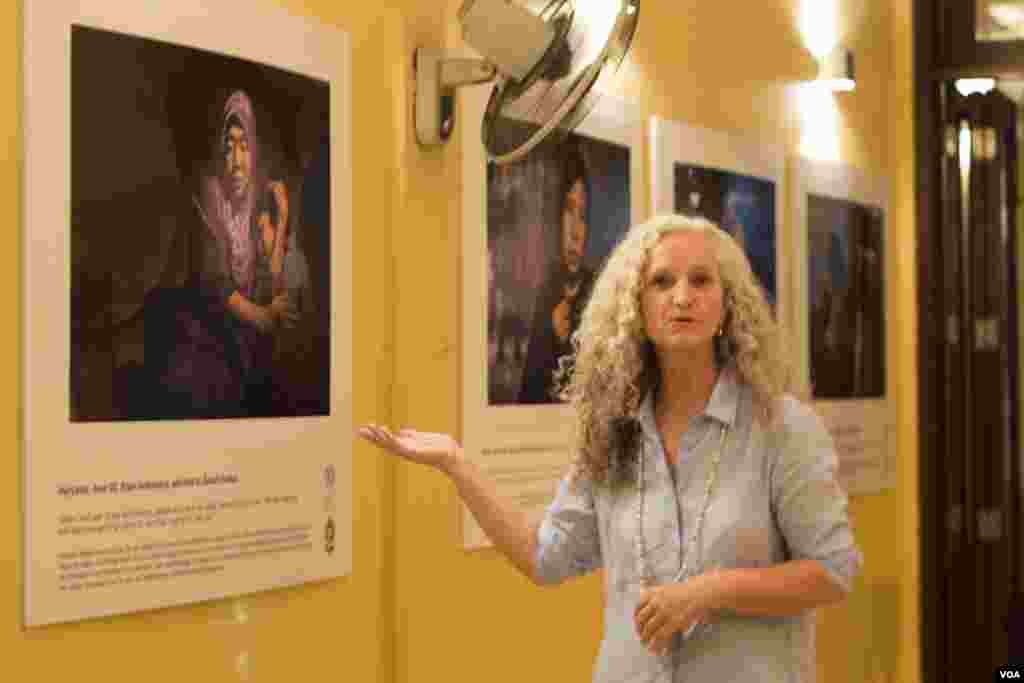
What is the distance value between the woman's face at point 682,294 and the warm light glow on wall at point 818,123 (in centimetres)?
313

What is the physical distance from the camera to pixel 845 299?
21.4ft

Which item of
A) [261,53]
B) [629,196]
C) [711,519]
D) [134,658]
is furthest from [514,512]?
[629,196]

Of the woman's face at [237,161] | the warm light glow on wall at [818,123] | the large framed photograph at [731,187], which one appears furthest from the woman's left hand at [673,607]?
the warm light glow on wall at [818,123]

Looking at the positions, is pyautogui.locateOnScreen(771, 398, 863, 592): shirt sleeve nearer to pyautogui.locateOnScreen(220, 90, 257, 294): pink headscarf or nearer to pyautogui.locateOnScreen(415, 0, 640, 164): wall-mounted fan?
pyautogui.locateOnScreen(415, 0, 640, 164): wall-mounted fan

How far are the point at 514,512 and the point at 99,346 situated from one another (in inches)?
32.8

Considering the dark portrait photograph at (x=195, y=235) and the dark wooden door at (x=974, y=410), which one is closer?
the dark portrait photograph at (x=195, y=235)

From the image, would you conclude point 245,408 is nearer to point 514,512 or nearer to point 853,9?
point 514,512

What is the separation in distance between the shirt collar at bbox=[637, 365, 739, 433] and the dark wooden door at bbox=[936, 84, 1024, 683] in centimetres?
426

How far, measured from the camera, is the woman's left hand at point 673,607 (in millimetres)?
2762

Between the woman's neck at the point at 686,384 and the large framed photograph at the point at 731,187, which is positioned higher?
the large framed photograph at the point at 731,187

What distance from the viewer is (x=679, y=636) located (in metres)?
2.88

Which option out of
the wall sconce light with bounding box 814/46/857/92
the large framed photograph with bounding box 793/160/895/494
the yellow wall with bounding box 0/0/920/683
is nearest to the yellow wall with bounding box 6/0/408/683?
the yellow wall with bounding box 0/0/920/683

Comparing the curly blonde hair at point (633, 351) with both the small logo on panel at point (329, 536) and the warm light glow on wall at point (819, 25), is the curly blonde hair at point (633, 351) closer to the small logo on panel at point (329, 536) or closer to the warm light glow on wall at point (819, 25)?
the small logo on panel at point (329, 536)

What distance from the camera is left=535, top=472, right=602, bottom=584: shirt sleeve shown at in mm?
3080
